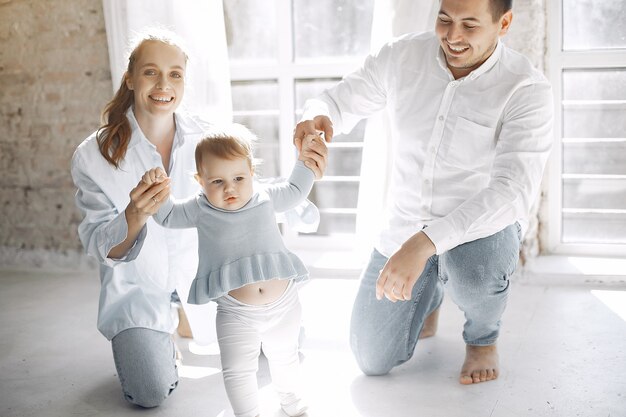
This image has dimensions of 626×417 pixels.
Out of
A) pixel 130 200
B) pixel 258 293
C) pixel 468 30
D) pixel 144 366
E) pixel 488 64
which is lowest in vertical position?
pixel 144 366

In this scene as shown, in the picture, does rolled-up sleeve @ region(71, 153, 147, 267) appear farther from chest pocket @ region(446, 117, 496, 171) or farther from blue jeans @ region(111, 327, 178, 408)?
chest pocket @ region(446, 117, 496, 171)

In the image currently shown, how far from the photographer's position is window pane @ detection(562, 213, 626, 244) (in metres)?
3.67

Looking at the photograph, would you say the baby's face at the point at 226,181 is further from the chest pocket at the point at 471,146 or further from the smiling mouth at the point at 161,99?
the chest pocket at the point at 471,146

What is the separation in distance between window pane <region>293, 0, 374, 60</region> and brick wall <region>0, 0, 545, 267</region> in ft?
3.20

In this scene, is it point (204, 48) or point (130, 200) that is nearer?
point (130, 200)

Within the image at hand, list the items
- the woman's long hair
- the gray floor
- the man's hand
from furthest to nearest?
the woman's long hair < the gray floor < the man's hand

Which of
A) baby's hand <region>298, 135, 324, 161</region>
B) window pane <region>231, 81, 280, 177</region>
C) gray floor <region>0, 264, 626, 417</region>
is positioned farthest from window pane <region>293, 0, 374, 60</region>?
baby's hand <region>298, 135, 324, 161</region>

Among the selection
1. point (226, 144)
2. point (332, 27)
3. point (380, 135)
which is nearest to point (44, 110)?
point (332, 27)

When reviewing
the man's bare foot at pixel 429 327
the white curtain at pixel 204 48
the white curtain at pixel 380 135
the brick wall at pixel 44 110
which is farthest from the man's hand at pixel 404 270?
the brick wall at pixel 44 110

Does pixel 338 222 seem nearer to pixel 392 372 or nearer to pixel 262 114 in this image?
pixel 262 114

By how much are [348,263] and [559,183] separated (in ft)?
3.40

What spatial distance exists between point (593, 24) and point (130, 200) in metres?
2.23

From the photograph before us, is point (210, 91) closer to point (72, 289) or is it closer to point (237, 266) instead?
point (72, 289)

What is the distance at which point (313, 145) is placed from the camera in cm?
238
